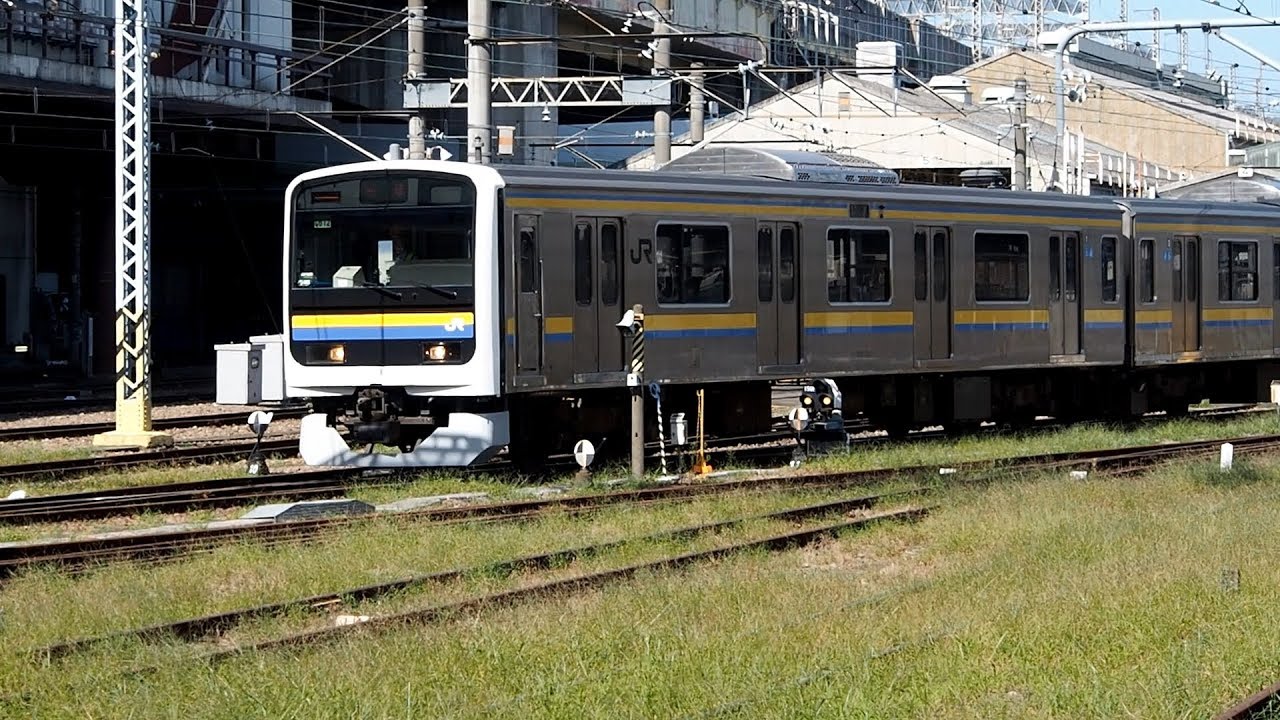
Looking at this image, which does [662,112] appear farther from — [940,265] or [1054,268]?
[940,265]

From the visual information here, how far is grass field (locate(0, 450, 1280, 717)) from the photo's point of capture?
751 centimetres

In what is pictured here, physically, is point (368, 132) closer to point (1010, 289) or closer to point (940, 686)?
point (1010, 289)

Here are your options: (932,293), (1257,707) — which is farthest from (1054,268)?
(1257,707)

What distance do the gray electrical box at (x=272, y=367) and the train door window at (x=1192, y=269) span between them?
11.9m

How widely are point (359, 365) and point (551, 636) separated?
7.81 meters

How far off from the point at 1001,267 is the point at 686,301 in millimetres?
5019

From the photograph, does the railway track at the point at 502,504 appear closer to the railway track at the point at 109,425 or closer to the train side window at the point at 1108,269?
the train side window at the point at 1108,269

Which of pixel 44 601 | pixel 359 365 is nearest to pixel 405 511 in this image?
pixel 359 365

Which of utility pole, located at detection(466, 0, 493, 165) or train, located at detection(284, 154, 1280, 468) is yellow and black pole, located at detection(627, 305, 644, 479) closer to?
train, located at detection(284, 154, 1280, 468)

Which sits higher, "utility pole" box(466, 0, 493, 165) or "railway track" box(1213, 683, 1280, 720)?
"utility pole" box(466, 0, 493, 165)

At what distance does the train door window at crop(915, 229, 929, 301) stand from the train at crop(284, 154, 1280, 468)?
3 cm

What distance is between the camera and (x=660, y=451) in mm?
17703

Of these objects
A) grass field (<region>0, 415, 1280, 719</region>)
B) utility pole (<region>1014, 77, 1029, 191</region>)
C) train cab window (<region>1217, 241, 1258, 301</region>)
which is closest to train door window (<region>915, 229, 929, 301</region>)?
train cab window (<region>1217, 241, 1258, 301</region>)

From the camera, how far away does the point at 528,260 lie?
1630cm
